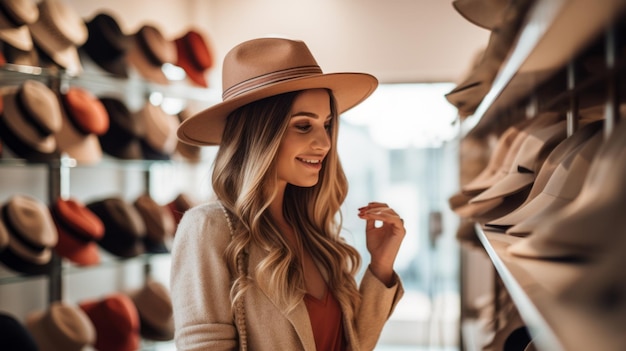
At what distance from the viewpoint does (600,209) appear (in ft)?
1.68

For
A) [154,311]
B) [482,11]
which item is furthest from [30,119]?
[482,11]

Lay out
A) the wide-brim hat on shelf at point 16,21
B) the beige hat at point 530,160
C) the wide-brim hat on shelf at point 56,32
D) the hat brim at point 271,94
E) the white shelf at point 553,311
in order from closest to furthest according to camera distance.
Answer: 1. the white shelf at point 553,311
2. the beige hat at point 530,160
3. the hat brim at point 271,94
4. the wide-brim hat on shelf at point 16,21
5. the wide-brim hat on shelf at point 56,32

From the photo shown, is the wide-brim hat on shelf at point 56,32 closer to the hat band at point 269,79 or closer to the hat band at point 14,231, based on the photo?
the hat band at point 14,231

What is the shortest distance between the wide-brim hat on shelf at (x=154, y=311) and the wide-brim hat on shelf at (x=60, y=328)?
23.6 inches

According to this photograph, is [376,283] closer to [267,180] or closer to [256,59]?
[267,180]

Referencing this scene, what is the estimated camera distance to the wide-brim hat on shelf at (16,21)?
3.05m

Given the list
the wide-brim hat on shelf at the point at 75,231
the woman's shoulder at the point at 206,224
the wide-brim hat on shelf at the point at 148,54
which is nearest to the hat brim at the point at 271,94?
the woman's shoulder at the point at 206,224

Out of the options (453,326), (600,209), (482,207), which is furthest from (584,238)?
(453,326)

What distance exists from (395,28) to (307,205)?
3585mm

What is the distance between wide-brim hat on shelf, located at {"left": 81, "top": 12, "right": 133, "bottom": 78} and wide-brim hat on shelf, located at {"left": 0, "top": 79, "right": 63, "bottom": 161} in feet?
1.76

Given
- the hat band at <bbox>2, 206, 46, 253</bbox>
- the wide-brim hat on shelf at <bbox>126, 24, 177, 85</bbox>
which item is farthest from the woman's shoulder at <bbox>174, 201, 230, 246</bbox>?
the wide-brim hat on shelf at <bbox>126, 24, 177, 85</bbox>

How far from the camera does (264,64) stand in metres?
1.59

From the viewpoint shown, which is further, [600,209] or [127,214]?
[127,214]

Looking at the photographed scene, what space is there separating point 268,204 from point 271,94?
25cm
